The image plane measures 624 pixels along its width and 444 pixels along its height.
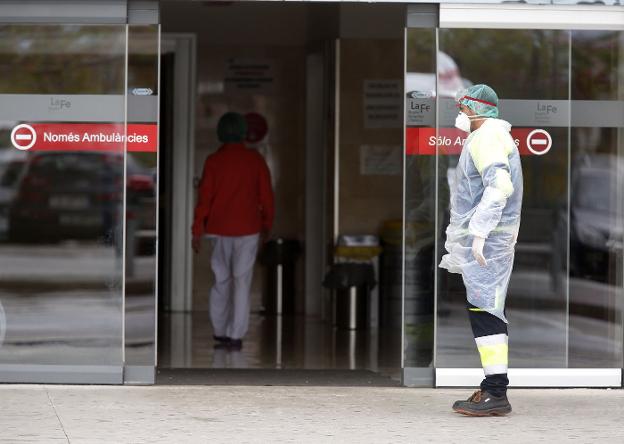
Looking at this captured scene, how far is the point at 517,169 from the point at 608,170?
5.11 ft

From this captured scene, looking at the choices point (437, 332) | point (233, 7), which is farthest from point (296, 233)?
point (437, 332)

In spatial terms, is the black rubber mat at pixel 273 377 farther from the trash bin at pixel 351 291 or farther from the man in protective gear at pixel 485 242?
the trash bin at pixel 351 291

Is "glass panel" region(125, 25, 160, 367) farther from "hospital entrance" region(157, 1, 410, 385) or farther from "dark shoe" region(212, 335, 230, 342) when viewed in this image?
"hospital entrance" region(157, 1, 410, 385)

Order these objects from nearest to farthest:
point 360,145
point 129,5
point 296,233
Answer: point 129,5, point 360,145, point 296,233

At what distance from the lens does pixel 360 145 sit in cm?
1374

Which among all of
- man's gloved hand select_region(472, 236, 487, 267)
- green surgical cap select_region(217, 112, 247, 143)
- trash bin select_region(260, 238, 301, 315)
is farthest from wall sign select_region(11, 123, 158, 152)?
trash bin select_region(260, 238, 301, 315)

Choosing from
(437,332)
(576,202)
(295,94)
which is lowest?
(437,332)

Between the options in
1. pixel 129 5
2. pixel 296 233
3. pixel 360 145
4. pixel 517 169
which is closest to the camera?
pixel 517 169

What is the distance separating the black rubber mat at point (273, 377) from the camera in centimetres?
937

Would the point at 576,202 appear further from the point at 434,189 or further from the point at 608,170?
the point at 434,189

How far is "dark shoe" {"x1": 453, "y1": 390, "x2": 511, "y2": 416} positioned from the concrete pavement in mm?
57

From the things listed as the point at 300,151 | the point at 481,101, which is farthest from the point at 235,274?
the point at 481,101

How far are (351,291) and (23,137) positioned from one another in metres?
5.10

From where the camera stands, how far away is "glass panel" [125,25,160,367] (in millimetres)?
8875
